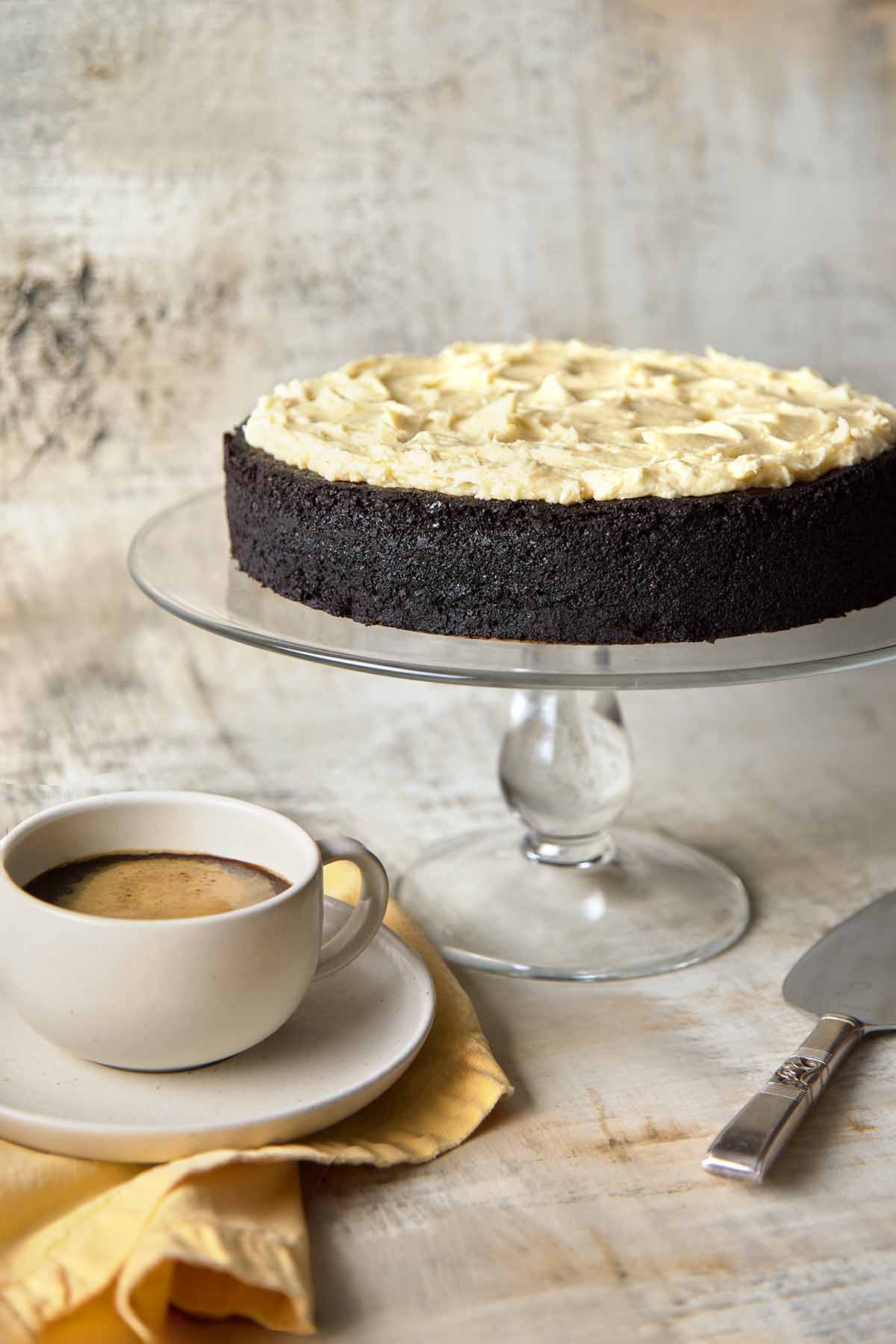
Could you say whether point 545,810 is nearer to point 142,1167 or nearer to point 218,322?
point 142,1167

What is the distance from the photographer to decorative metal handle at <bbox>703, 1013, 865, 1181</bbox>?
160cm

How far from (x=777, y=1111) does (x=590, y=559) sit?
0.65 metres

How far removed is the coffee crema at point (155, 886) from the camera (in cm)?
161

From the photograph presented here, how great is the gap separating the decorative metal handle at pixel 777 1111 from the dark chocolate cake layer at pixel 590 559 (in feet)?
1.64

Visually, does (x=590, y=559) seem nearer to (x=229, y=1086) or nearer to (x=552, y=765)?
(x=552, y=765)

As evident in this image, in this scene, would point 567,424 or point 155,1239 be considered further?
point 567,424

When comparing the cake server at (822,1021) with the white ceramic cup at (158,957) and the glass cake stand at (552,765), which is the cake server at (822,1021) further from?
the white ceramic cup at (158,957)

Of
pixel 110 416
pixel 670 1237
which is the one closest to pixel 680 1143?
pixel 670 1237

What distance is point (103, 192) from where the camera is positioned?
328 centimetres

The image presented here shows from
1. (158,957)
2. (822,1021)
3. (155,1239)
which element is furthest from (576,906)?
(155,1239)

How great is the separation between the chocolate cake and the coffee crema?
0.41m

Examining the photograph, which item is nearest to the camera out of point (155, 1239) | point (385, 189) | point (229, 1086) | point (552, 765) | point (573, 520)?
point (155, 1239)

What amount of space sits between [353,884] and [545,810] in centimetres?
42

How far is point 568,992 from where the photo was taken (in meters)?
2.09
